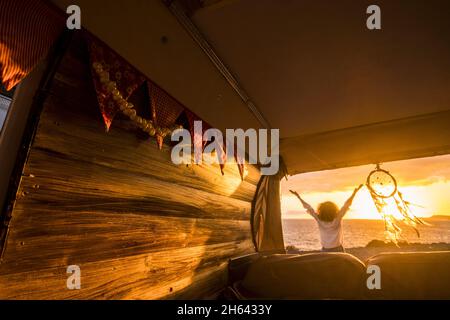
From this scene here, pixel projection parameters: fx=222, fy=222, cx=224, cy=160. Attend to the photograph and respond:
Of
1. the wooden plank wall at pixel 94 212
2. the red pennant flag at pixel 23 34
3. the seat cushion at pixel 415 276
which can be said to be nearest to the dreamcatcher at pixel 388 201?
the seat cushion at pixel 415 276

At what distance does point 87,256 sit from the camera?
1.28m

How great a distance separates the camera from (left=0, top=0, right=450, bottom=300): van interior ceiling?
110 cm

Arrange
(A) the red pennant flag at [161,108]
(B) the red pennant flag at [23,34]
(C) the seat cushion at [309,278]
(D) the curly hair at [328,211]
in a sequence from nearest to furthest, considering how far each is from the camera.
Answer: (B) the red pennant flag at [23,34], (A) the red pennant flag at [161,108], (C) the seat cushion at [309,278], (D) the curly hair at [328,211]

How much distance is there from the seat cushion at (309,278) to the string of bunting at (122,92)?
1738 mm

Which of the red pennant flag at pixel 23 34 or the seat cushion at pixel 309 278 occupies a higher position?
the red pennant flag at pixel 23 34

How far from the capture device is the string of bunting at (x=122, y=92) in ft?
4.42

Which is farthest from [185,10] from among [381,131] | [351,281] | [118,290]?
[381,131]

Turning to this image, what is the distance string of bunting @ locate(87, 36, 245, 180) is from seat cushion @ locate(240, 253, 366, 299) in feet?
5.70

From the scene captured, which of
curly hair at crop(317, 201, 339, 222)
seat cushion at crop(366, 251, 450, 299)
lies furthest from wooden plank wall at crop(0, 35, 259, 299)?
curly hair at crop(317, 201, 339, 222)

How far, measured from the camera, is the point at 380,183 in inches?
184

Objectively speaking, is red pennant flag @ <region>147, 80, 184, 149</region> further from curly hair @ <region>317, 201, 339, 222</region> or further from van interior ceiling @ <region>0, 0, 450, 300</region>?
curly hair @ <region>317, 201, 339, 222</region>

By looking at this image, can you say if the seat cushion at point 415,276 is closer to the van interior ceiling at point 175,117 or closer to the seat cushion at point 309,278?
the van interior ceiling at point 175,117

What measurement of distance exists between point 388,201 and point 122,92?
532cm

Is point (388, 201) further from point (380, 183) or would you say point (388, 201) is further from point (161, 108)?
point (161, 108)
